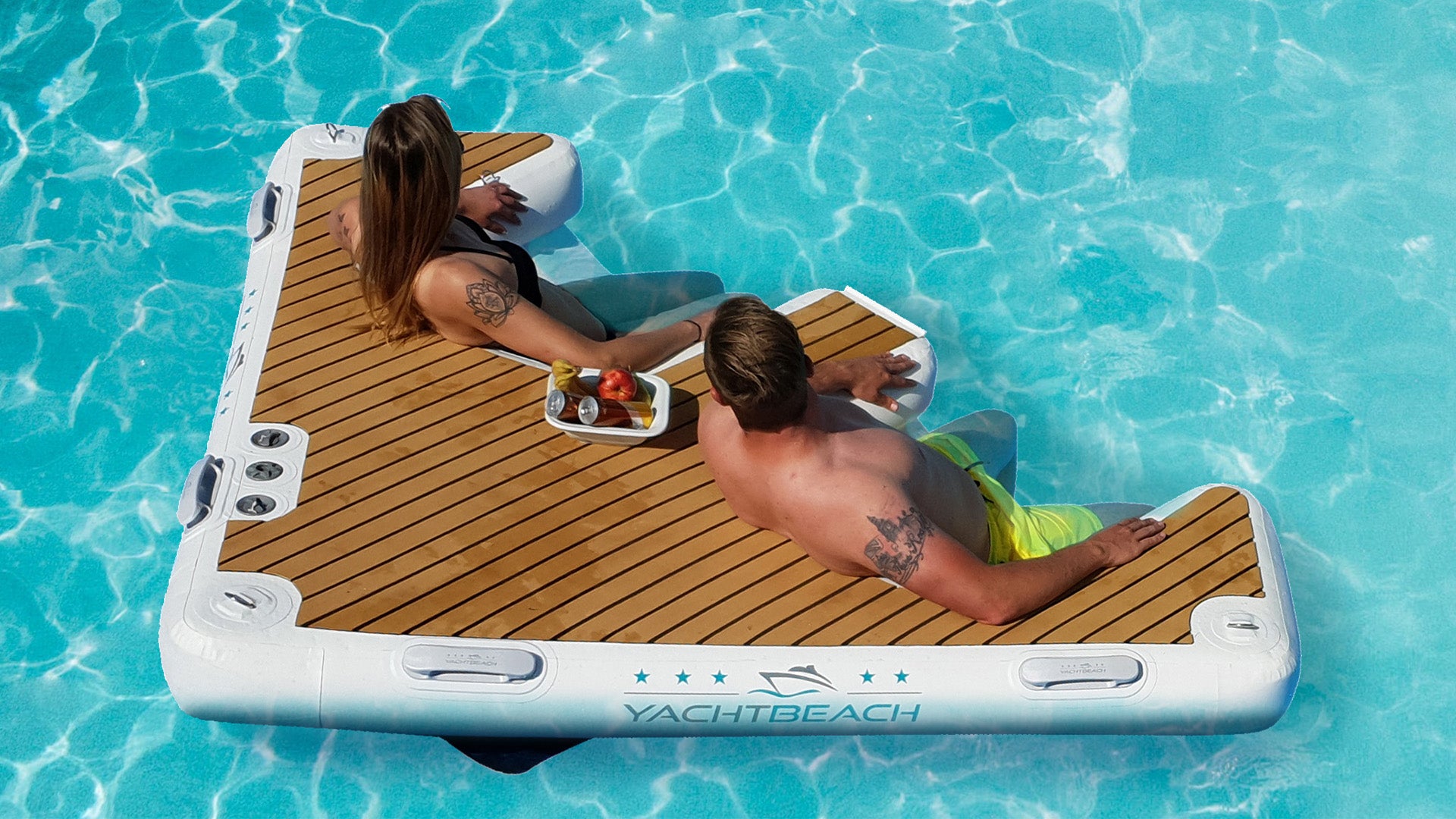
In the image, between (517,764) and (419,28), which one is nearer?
(517,764)

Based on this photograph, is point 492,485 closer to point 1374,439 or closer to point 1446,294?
point 1374,439

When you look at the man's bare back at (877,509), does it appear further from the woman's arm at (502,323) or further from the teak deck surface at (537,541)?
the woman's arm at (502,323)

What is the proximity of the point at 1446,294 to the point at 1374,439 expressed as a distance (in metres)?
0.96

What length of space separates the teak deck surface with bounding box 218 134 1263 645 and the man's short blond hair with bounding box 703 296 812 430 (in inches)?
32.0

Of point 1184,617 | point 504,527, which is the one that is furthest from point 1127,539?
point 504,527

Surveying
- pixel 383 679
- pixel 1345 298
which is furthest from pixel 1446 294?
pixel 383 679

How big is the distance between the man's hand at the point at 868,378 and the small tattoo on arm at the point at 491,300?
1084 mm

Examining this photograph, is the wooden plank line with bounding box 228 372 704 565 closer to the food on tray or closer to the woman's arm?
the food on tray

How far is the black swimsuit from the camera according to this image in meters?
4.29

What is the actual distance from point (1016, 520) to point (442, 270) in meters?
2.11

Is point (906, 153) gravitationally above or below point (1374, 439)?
above

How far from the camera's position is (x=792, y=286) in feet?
18.9

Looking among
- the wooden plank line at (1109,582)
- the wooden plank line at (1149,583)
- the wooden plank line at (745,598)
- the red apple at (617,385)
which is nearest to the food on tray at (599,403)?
the red apple at (617,385)

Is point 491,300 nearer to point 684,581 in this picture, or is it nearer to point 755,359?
point 684,581
